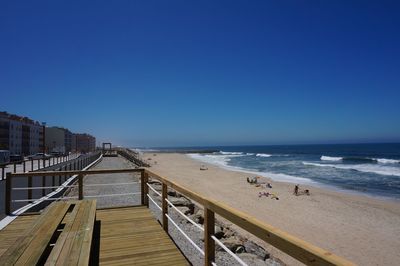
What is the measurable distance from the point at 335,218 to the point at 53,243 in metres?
13.4

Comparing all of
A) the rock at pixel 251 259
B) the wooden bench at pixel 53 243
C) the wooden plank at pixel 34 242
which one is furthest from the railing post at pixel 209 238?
the rock at pixel 251 259

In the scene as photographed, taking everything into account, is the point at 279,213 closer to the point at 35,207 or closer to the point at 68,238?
the point at 35,207

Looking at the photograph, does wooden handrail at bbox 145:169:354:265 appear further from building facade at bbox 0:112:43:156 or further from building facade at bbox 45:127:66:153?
building facade at bbox 45:127:66:153

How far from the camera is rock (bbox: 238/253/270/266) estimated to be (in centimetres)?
616

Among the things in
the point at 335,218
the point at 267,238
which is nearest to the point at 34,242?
the point at 267,238

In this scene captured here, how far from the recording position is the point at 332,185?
1017 inches

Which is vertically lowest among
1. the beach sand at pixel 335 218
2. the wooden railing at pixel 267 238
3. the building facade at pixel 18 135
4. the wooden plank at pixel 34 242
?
the beach sand at pixel 335 218

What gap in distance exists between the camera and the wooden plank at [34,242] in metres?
3.16

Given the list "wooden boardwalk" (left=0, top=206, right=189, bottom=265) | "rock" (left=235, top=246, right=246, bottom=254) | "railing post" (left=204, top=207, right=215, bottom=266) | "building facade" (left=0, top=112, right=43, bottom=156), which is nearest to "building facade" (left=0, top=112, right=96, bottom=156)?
"building facade" (left=0, top=112, right=43, bottom=156)

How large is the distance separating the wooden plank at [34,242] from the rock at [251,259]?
3.45 meters

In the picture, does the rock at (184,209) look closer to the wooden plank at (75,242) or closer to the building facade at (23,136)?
the wooden plank at (75,242)

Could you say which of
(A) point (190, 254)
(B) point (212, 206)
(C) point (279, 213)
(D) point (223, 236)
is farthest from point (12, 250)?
(C) point (279, 213)

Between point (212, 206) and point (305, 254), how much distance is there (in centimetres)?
152

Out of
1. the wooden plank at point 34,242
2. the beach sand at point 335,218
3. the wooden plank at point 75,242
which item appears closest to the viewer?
the wooden plank at point 34,242
